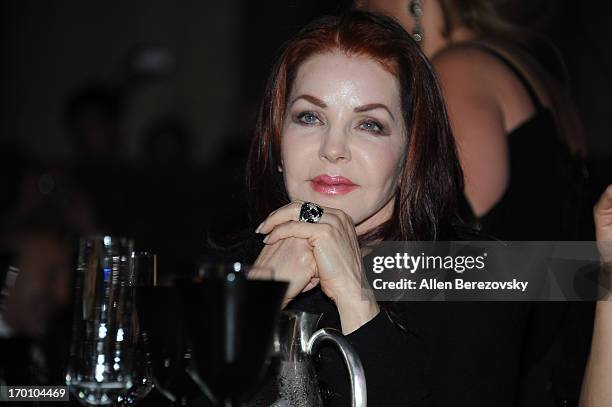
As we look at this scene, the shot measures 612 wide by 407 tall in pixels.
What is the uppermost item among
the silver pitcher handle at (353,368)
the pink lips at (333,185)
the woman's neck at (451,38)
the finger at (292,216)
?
the woman's neck at (451,38)

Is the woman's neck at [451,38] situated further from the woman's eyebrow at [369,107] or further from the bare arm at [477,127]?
the woman's eyebrow at [369,107]

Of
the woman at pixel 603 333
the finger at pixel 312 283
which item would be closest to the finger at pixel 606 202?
the woman at pixel 603 333

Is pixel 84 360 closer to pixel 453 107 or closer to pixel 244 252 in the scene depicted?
pixel 244 252

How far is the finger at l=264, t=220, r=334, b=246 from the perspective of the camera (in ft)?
4.27

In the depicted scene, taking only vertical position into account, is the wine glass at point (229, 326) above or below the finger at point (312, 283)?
below

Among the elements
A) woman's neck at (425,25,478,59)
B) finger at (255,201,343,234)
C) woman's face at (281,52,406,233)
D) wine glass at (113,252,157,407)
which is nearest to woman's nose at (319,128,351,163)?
woman's face at (281,52,406,233)

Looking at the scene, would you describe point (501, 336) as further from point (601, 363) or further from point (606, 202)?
point (606, 202)

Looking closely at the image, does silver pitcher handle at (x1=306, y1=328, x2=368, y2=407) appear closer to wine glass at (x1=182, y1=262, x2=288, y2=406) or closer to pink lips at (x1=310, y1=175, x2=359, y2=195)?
wine glass at (x1=182, y1=262, x2=288, y2=406)

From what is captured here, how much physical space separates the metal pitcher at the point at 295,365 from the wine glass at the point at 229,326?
15cm

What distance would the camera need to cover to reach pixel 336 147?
4.81 feet

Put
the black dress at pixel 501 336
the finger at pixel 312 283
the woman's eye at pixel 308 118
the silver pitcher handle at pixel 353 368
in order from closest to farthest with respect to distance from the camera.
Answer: the silver pitcher handle at pixel 353 368
the black dress at pixel 501 336
the finger at pixel 312 283
the woman's eye at pixel 308 118

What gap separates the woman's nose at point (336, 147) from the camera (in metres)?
1.46

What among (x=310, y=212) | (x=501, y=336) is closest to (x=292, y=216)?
(x=310, y=212)

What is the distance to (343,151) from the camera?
1.47 m
